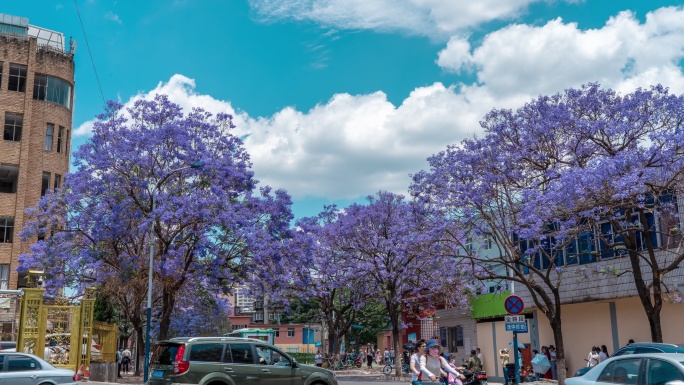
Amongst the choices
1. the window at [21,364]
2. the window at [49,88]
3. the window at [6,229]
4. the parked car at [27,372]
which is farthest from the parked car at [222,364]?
the window at [49,88]

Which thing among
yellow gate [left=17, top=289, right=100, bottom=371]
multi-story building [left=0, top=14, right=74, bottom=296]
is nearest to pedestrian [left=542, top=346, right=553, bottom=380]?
yellow gate [left=17, top=289, right=100, bottom=371]

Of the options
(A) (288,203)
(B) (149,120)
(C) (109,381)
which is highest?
(B) (149,120)

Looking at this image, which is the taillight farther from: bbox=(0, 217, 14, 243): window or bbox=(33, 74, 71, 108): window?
bbox=(33, 74, 71, 108): window

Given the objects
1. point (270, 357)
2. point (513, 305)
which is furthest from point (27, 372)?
point (513, 305)

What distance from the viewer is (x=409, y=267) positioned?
33.0 meters

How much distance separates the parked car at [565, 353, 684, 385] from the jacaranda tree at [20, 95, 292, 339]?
1856cm

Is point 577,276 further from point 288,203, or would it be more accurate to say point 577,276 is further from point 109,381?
point 109,381

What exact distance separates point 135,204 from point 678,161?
19696mm

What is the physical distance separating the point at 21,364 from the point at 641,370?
13623 mm

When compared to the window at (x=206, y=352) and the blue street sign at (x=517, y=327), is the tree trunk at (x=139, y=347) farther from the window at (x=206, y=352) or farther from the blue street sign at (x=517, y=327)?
the blue street sign at (x=517, y=327)

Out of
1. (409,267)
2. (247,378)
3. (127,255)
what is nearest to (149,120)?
(127,255)

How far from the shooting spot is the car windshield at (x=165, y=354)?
47.2 feet

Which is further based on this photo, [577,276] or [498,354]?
[498,354]

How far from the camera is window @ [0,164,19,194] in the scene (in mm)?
42344
